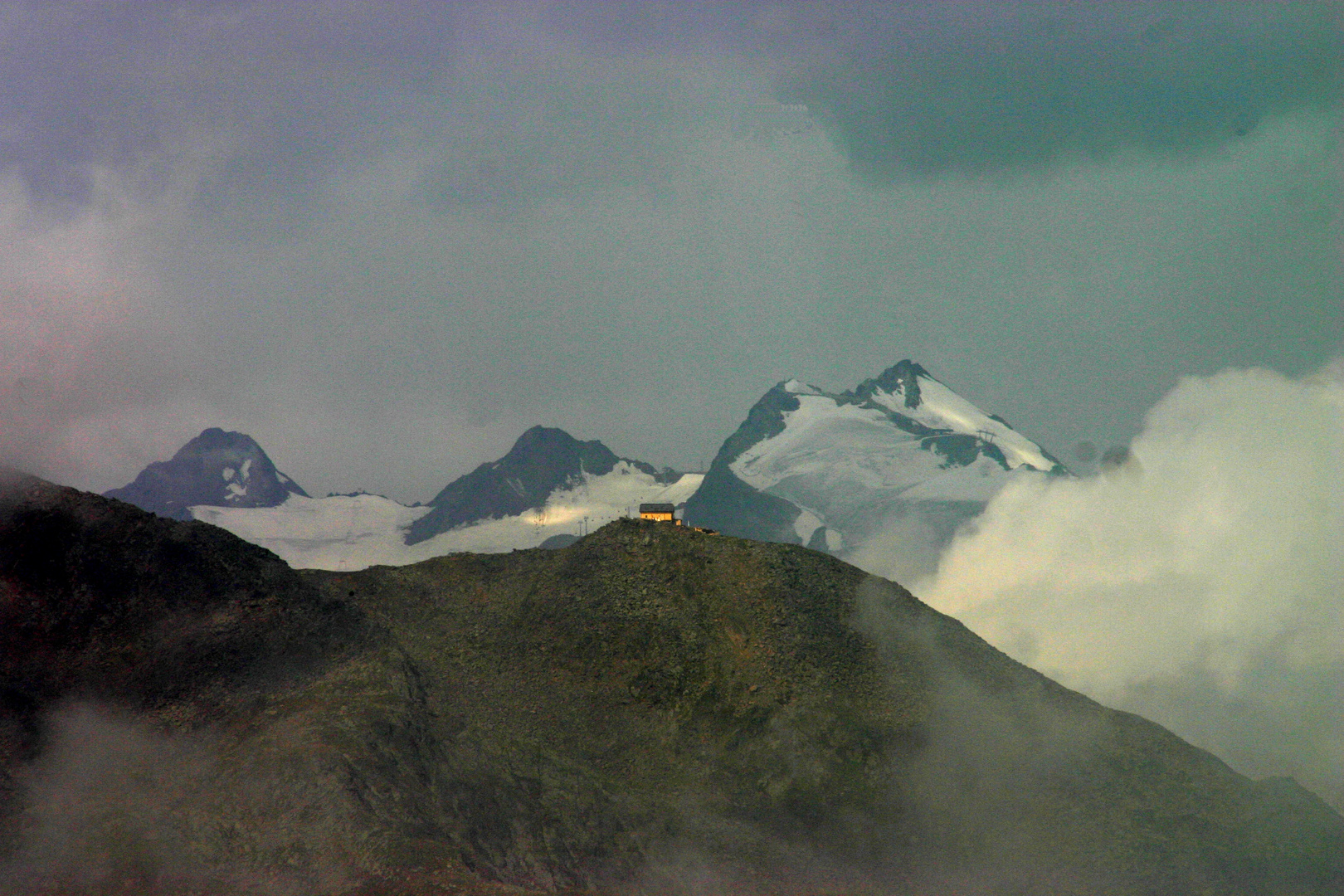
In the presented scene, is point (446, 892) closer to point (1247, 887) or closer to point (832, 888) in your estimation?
point (832, 888)

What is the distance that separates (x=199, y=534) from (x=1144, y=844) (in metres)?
91.0

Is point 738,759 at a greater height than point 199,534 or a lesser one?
lesser

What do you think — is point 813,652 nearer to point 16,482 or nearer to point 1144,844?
point 1144,844

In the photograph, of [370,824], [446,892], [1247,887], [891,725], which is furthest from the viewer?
[891,725]

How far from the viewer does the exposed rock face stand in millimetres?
86125

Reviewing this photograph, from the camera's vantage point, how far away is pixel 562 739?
11575 centimetres

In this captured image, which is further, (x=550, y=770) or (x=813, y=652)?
(x=813, y=652)

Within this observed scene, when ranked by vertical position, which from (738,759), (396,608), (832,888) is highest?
(396,608)

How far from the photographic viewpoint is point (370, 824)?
284 feet

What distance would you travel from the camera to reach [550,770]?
4281 inches

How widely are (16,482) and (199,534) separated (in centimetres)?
1575

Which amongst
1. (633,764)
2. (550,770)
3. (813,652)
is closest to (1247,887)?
(813,652)

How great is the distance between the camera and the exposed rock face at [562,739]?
86125mm

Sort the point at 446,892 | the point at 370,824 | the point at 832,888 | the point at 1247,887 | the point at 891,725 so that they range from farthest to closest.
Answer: the point at 891,725 → the point at 1247,887 → the point at 832,888 → the point at 370,824 → the point at 446,892
